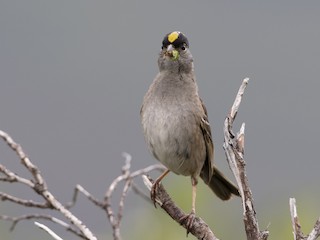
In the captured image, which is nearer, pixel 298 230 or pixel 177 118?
pixel 298 230

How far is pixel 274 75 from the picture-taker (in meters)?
84.4

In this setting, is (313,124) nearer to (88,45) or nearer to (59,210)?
(88,45)

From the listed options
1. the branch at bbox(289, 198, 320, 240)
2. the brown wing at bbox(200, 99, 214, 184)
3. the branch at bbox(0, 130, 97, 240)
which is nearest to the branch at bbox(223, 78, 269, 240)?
the branch at bbox(289, 198, 320, 240)

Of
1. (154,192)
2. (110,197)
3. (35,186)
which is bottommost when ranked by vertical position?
(110,197)

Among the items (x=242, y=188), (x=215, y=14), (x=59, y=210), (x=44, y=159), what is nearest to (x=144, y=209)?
(x=242, y=188)

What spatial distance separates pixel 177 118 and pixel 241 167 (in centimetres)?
261

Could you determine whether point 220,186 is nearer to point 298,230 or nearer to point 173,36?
point 173,36

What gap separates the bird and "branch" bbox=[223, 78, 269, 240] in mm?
2114

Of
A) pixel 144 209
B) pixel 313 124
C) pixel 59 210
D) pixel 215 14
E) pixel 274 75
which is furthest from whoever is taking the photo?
pixel 215 14

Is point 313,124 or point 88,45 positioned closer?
point 313,124

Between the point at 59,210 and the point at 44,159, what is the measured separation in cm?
5172

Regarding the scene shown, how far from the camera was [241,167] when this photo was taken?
498cm

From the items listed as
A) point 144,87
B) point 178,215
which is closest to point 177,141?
point 178,215

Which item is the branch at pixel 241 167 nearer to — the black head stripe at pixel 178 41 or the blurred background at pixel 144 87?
the blurred background at pixel 144 87
